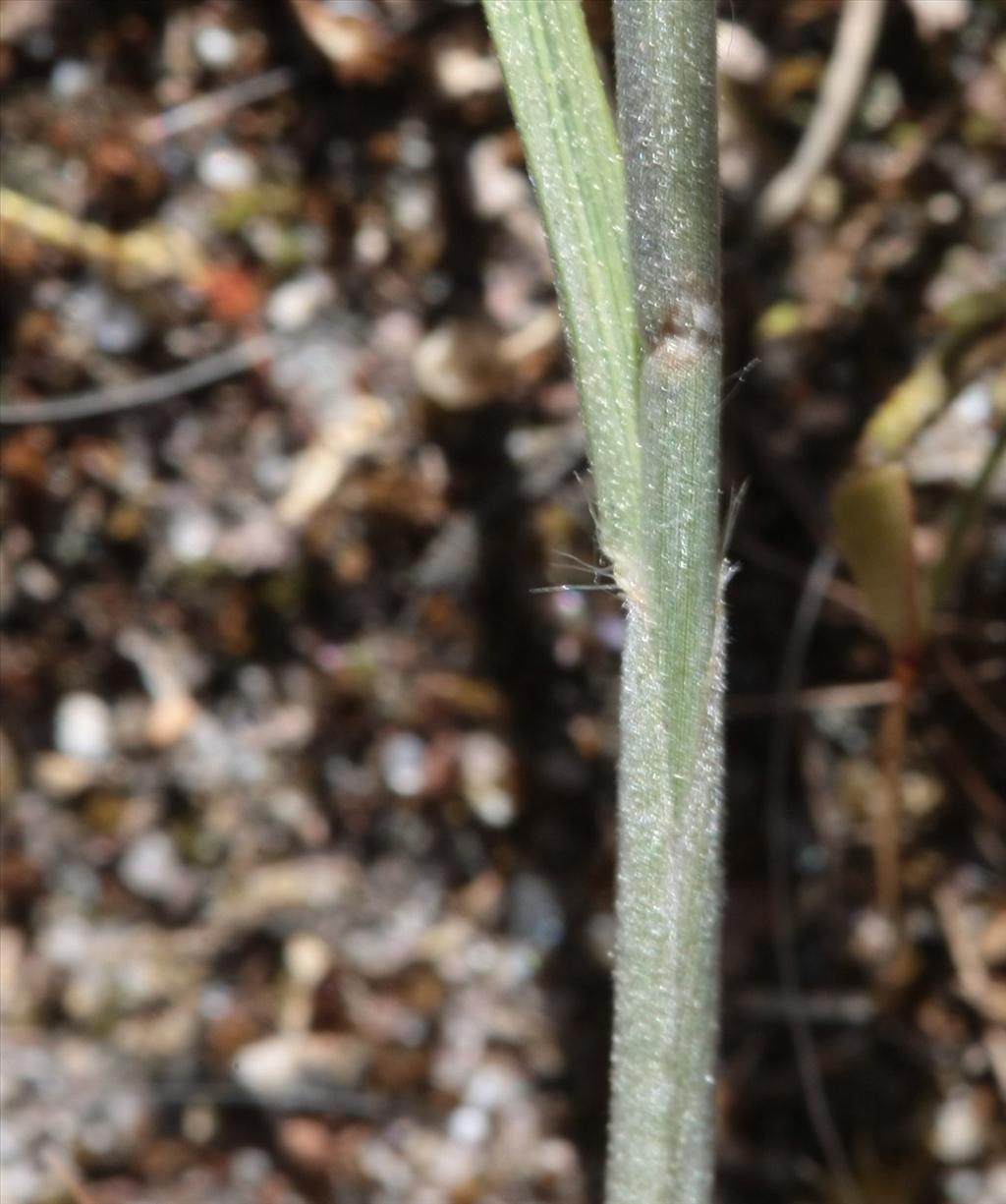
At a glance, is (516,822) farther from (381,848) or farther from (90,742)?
(90,742)

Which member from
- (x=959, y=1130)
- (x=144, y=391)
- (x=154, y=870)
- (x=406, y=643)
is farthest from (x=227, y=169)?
(x=959, y=1130)

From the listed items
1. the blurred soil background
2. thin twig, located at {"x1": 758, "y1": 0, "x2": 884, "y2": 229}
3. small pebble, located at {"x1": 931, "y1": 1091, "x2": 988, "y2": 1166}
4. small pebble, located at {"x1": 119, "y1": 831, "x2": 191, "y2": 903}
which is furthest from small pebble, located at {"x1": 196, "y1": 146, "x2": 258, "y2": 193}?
small pebble, located at {"x1": 931, "y1": 1091, "x2": 988, "y2": 1166}

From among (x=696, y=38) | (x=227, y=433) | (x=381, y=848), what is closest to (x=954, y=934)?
(x=381, y=848)

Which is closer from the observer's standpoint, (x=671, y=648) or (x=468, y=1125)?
(x=671, y=648)

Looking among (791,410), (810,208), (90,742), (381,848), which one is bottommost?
(381,848)

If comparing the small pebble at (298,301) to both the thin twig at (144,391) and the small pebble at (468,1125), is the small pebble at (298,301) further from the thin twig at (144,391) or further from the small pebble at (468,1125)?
the small pebble at (468,1125)

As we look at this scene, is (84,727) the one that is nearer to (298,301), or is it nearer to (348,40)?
(298,301)

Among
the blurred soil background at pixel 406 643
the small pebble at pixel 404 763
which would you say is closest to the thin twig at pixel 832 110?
the blurred soil background at pixel 406 643
